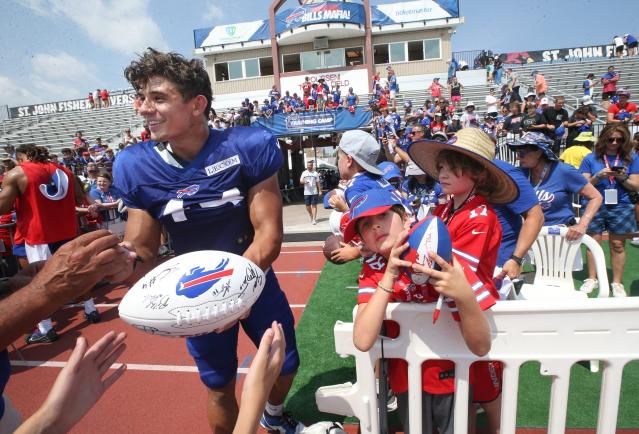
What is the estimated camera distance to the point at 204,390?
329 centimetres

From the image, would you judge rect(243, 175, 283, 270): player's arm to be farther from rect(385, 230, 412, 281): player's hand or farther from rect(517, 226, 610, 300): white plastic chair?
rect(517, 226, 610, 300): white plastic chair

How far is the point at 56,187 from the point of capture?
4.52 meters

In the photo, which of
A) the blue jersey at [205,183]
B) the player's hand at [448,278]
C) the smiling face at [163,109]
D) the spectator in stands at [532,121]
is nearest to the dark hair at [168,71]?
the smiling face at [163,109]

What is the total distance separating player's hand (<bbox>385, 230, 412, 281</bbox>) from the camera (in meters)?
1.38

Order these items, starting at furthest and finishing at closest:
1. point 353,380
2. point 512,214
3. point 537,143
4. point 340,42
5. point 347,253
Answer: point 340,42
point 537,143
point 353,380
point 512,214
point 347,253

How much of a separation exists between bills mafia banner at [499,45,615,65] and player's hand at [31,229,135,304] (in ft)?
122

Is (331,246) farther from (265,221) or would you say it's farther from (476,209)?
(476,209)

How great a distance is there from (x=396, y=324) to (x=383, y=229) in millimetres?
474

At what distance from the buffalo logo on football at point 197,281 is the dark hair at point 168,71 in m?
0.97

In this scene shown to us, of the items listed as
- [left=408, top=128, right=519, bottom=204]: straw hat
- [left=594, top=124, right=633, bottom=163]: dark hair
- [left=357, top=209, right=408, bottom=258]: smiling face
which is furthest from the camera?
[left=594, top=124, right=633, bottom=163]: dark hair

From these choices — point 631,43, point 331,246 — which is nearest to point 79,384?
point 331,246

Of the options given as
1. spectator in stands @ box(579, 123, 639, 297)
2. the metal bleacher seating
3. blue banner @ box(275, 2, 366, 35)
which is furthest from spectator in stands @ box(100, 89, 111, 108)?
spectator in stands @ box(579, 123, 639, 297)

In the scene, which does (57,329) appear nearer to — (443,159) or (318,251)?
(318,251)

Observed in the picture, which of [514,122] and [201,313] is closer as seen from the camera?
[201,313]
